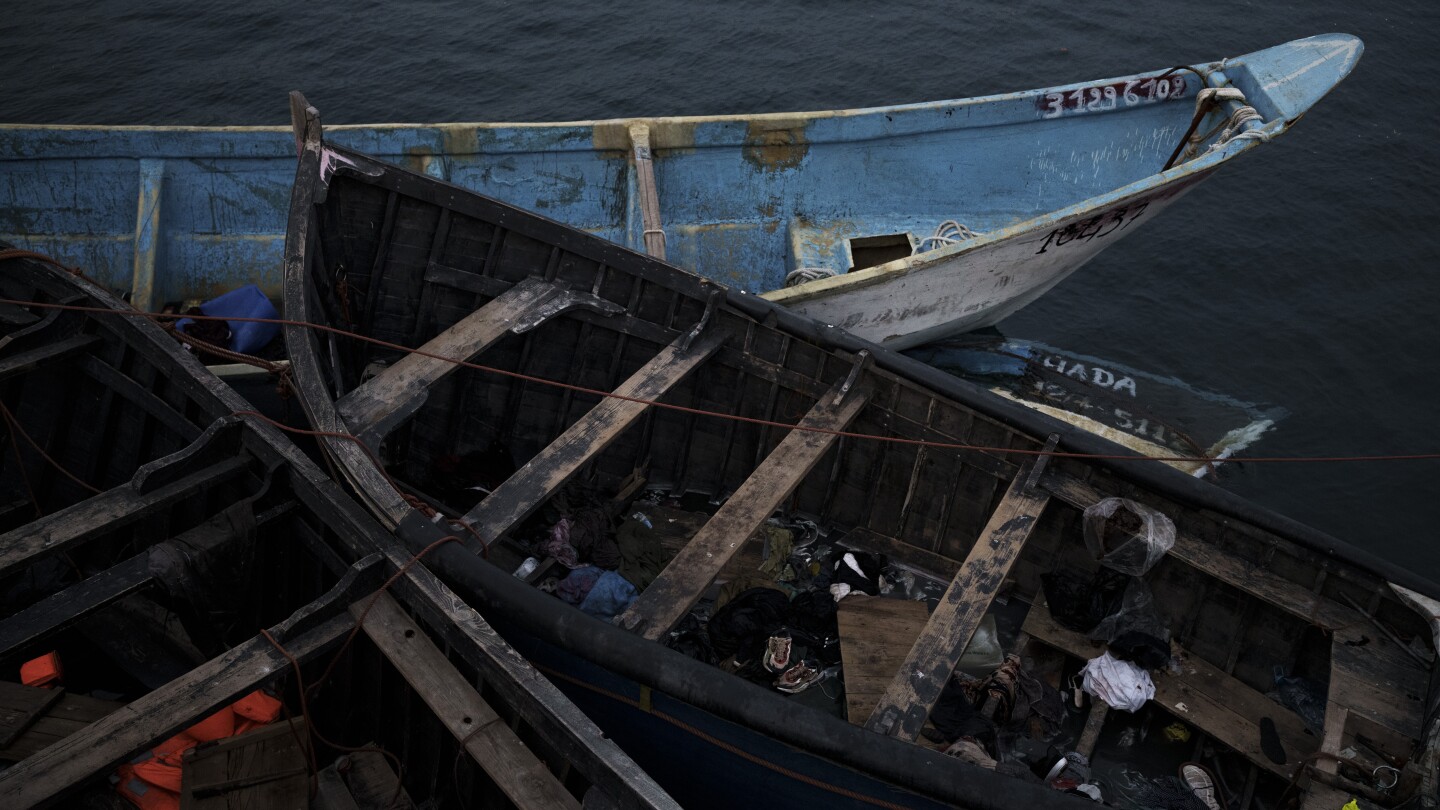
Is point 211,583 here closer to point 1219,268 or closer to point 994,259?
point 994,259

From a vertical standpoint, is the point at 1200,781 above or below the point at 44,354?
below

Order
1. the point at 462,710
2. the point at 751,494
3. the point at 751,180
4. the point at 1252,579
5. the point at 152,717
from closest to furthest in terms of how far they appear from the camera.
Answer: the point at 152,717 < the point at 462,710 < the point at 1252,579 < the point at 751,494 < the point at 751,180

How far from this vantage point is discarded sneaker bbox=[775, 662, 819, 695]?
5750mm

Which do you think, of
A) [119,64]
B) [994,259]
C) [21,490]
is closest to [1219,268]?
[994,259]

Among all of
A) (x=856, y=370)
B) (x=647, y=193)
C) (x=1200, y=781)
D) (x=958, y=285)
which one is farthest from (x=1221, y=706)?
(x=647, y=193)

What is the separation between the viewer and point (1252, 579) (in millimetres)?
5430

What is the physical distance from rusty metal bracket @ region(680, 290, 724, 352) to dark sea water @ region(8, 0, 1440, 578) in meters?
5.83

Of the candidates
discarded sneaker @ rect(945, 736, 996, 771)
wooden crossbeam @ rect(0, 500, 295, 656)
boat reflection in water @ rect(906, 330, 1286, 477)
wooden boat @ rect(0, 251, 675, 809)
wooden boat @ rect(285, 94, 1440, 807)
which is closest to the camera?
wooden boat @ rect(0, 251, 675, 809)

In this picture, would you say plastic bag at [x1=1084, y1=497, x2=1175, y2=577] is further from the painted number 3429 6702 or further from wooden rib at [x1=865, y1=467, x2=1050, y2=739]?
the painted number 3429 6702

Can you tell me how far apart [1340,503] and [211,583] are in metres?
9.85

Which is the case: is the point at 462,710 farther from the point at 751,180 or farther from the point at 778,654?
the point at 751,180

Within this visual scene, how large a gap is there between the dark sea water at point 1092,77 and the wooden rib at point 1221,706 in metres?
4.45

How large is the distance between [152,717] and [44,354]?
10.6 feet

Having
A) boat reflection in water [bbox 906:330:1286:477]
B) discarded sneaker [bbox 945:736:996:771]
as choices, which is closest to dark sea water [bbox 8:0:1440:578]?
boat reflection in water [bbox 906:330:1286:477]
